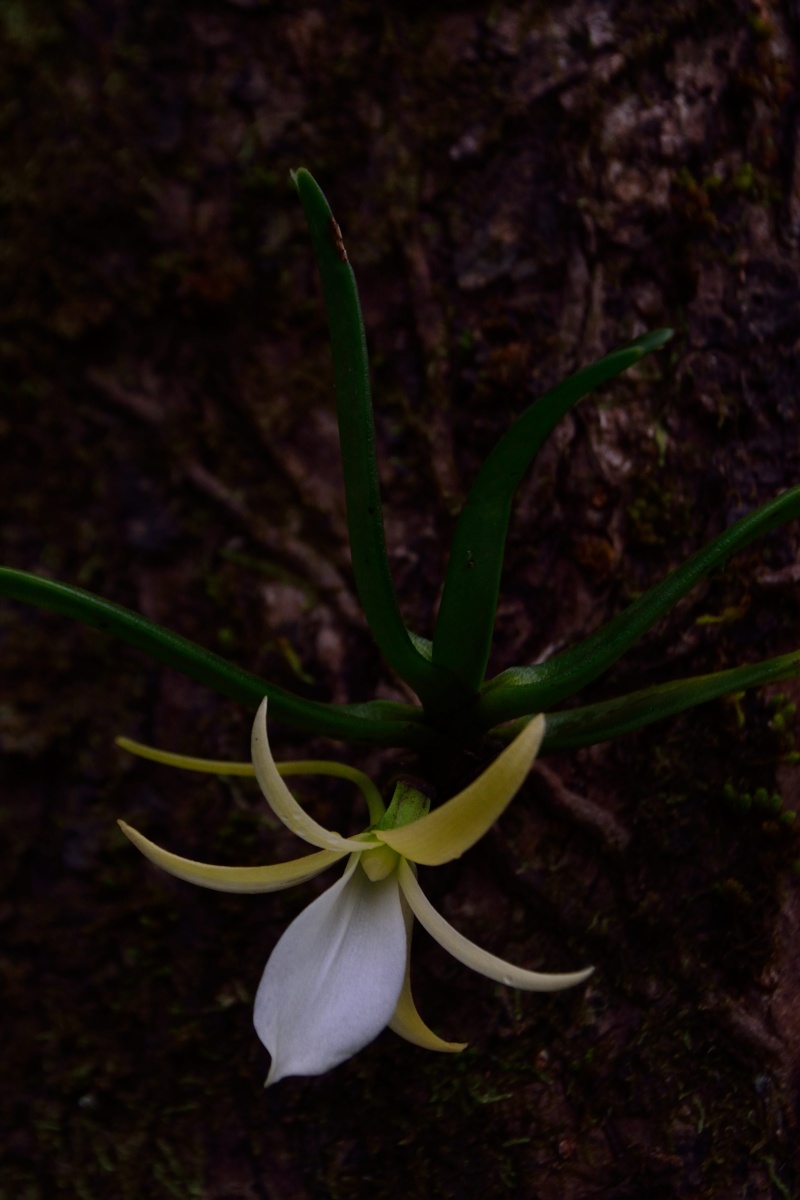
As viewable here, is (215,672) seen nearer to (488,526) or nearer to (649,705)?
(488,526)

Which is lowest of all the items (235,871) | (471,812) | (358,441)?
(235,871)

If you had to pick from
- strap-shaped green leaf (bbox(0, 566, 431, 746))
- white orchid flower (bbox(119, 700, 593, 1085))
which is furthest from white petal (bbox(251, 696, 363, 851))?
strap-shaped green leaf (bbox(0, 566, 431, 746))

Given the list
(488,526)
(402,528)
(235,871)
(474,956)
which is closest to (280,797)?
(235,871)

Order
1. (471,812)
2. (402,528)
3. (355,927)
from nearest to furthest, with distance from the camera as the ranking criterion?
1. (471,812)
2. (355,927)
3. (402,528)

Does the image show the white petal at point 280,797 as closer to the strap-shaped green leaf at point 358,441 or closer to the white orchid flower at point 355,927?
the white orchid flower at point 355,927

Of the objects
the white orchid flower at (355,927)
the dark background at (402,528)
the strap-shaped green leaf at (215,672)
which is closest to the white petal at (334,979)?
the white orchid flower at (355,927)

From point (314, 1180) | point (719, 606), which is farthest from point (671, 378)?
point (314, 1180)

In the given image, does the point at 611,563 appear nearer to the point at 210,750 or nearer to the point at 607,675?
the point at 607,675
